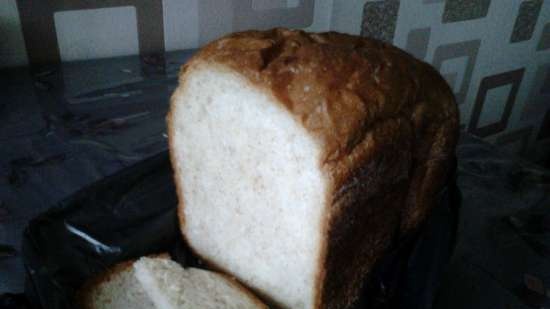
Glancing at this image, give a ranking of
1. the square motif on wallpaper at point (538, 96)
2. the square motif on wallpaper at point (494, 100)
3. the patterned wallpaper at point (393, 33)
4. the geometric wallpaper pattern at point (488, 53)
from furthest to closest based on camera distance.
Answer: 1. the square motif on wallpaper at point (538, 96)
2. the square motif on wallpaper at point (494, 100)
3. the geometric wallpaper pattern at point (488, 53)
4. the patterned wallpaper at point (393, 33)

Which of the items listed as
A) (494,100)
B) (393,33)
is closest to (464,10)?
(393,33)

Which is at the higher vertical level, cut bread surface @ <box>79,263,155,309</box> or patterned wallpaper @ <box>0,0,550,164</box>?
patterned wallpaper @ <box>0,0,550,164</box>

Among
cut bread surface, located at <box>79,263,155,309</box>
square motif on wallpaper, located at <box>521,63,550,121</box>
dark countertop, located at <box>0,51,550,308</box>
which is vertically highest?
dark countertop, located at <box>0,51,550,308</box>

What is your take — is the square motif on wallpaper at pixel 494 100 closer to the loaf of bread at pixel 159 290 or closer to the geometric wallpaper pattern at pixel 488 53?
the geometric wallpaper pattern at pixel 488 53

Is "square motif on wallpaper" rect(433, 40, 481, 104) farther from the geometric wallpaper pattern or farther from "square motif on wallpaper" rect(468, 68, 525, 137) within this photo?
"square motif on wallpaper" rect(468, 68, 525, 137)

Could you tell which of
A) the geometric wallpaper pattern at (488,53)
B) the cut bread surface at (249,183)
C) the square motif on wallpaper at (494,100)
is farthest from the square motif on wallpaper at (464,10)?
the cut bread surface at (249,183)

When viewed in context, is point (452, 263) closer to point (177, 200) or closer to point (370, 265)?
point (370, 265)

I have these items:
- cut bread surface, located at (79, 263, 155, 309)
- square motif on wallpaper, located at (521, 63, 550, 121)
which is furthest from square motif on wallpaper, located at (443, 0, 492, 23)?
cut bread surface, located at (79, 263, 155, 309)

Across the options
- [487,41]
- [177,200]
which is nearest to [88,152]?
[177,200]
